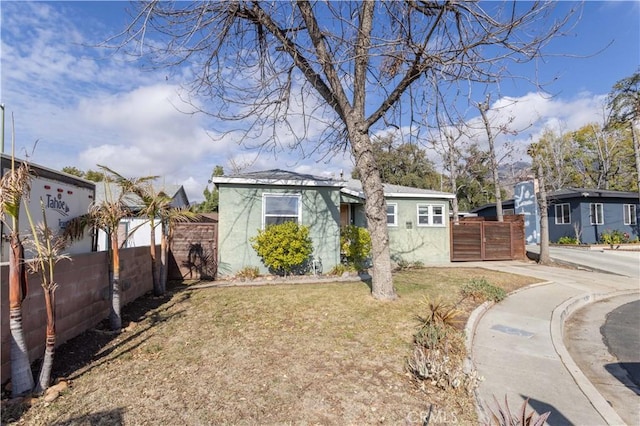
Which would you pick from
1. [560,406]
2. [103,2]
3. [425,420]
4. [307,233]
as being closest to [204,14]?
[103,2]

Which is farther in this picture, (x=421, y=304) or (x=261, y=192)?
(x=261, y=192)

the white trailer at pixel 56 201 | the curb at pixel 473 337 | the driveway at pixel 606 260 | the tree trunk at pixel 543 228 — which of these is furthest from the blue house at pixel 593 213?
the white trailer at pixel 56 201

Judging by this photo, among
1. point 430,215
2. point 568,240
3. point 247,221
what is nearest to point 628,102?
point 568,240

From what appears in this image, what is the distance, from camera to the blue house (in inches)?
857

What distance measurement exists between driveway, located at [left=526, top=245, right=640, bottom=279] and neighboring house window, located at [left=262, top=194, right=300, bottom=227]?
493 inches

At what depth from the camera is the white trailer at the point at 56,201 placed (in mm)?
3923

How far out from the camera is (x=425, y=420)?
10.3ft

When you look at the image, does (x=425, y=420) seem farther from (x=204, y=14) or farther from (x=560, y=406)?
(x=204, y=14)

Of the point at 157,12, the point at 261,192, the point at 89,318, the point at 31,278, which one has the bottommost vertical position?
the point at 89,318

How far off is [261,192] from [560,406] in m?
8.81

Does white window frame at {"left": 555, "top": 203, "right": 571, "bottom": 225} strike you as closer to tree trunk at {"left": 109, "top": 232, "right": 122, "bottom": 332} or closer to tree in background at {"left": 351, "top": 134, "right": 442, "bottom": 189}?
tree in background at {"left": 351, "top": 134, "right": 442, "bottom": 189}

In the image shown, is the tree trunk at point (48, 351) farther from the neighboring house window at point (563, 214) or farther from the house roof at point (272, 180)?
the neighboring house window at point (563, 214)

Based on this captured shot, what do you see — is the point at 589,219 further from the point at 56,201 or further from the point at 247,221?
the point at 56,201

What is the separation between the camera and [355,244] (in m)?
11.4
